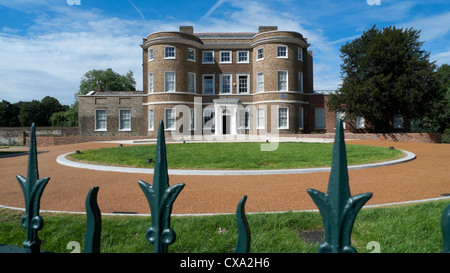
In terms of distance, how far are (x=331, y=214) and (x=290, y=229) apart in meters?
2.71

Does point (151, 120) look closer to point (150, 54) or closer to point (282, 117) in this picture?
point (150, 54)

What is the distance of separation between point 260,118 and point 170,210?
28975 mm

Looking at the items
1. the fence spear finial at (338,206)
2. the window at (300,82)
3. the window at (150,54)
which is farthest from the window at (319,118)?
the fence spear finial at (338,206)

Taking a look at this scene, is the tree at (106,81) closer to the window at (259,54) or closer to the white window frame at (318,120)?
the window at (259,54)

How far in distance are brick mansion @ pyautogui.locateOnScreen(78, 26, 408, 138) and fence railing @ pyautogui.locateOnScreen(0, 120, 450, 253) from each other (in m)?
27.2

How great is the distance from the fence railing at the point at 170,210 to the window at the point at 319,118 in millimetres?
32651

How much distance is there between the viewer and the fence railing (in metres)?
1.06

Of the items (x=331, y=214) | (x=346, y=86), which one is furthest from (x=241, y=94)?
(x=331, y=214)

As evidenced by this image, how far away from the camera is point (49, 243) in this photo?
3264mm

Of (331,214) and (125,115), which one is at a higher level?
(125,115)

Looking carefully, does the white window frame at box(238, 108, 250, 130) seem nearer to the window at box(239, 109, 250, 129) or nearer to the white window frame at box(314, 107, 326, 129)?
the window at box(239, 109, 250, 129)

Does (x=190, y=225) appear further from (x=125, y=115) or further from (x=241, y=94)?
(x=125, y=115)

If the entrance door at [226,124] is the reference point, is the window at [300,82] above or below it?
above

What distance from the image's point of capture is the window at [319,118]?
31.8 m
